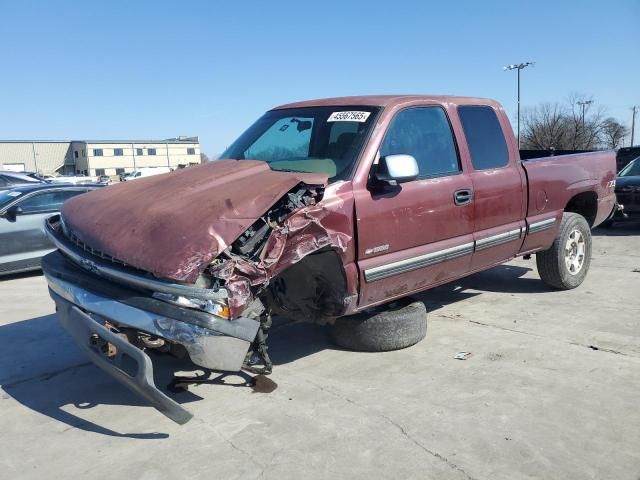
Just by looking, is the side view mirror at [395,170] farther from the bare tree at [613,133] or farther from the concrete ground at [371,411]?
the bare tree at [613,133]

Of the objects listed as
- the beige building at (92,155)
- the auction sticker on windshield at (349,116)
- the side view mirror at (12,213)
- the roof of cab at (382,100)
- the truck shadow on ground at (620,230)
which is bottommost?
the truck shadow on ground at (620,230)

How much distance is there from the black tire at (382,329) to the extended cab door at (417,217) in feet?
0.82

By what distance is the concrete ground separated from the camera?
2.93 metres

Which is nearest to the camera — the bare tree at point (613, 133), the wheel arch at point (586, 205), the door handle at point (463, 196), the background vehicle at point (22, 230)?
the door handle at point (463, 196)

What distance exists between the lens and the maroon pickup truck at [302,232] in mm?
3049

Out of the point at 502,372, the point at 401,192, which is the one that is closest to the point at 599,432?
the point at 502,372

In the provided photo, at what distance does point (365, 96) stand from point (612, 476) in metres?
3.26

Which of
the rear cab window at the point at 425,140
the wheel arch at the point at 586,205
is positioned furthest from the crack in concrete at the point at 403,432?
the wheel arch at the point at 586,205

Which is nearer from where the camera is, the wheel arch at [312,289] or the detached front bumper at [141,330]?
the detached front bumper at [141,330]

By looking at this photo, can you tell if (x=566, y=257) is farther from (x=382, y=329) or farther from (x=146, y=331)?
(x=146, y=331)

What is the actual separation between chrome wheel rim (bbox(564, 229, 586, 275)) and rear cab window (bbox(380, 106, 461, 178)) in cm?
226

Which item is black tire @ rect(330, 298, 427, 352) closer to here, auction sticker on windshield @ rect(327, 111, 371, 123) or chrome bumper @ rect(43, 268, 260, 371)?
chrome bumper @ rect(43, 268, 260, 371)

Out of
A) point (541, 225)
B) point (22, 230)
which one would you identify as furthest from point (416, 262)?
point (22, 230)

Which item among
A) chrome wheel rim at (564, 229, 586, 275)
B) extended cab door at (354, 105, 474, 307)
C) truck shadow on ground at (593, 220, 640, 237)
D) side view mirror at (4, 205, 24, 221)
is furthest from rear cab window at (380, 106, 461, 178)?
truck shadow on ground at (593, 220, 640, 237)
